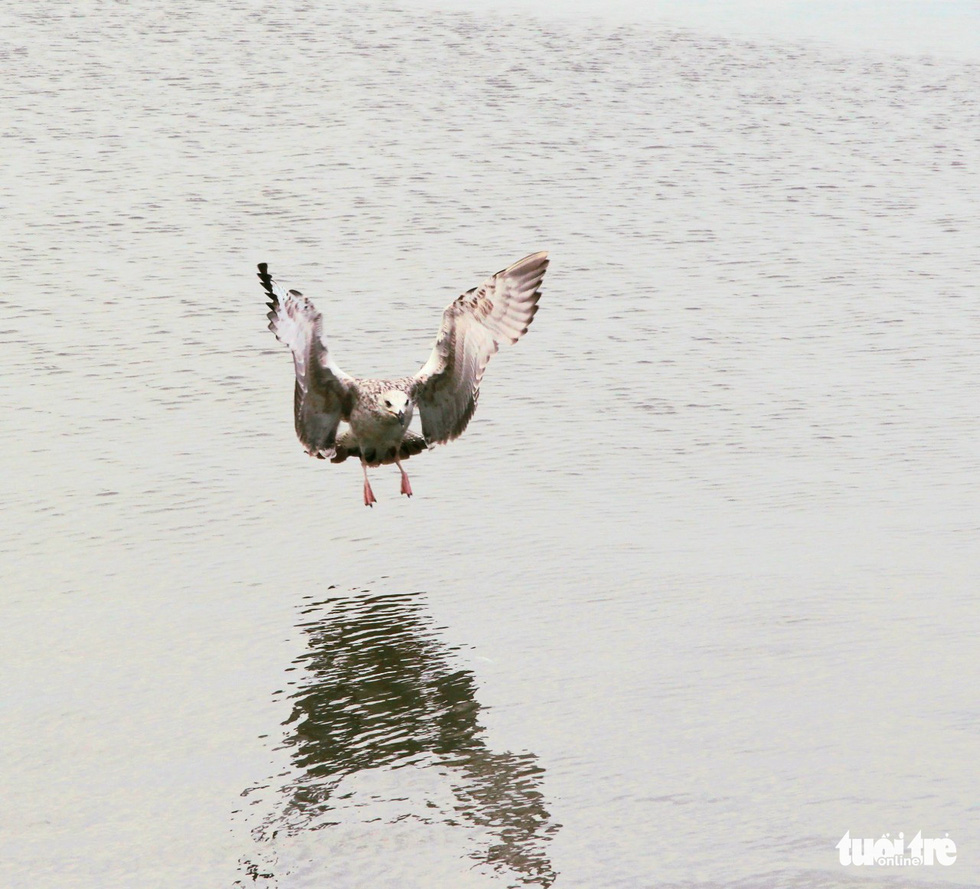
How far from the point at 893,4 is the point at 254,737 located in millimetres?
29420

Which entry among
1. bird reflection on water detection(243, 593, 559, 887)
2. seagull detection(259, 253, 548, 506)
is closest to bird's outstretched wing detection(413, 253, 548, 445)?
seagull detection(259, 253, 548, 506)

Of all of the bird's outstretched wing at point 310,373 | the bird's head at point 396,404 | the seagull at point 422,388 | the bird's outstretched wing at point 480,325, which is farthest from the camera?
the bird's outstretched wing at point 480,325

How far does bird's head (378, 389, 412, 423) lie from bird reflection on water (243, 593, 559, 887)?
1.29 meters

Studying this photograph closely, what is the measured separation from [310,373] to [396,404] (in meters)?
0.58

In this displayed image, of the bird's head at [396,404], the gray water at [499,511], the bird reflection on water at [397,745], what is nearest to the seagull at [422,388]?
the bird's head at [396,404]

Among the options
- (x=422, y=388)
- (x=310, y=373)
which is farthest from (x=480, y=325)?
(x=310, y=373)

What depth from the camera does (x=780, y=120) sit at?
83.3 ft

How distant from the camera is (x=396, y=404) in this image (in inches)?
438

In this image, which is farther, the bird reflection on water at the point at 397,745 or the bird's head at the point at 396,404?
the bird's head at the point at 396,404

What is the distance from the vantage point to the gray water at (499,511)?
26.3 feet

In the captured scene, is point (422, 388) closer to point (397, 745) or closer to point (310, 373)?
point (310, 373)

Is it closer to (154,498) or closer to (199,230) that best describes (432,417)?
(154,498)

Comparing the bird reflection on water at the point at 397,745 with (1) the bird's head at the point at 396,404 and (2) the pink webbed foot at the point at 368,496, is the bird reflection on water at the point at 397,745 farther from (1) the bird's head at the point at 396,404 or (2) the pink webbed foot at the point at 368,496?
(1) the bird's head at the point at 396,404

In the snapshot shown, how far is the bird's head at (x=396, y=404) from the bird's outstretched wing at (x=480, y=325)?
0.26 metres
